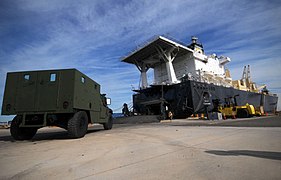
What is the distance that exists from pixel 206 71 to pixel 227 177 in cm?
3067

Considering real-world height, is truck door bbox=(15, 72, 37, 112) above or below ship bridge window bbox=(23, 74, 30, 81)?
below

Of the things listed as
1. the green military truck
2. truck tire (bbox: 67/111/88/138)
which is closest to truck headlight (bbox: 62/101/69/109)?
the green military truck

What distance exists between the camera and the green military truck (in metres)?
5.87

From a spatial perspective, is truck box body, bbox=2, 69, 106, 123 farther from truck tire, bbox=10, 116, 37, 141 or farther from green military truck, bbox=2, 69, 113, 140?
truck tire, bbox=10, 116, 37, 141

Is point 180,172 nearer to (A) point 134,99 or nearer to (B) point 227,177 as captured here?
(B) point 227,177

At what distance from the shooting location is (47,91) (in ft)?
20.1

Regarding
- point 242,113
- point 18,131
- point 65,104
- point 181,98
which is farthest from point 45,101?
point 242,113

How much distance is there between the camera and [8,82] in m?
6.30

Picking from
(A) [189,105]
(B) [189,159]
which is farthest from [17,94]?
(A) [189,105]

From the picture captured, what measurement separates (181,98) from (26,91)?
64.7 feet

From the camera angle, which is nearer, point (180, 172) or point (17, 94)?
point (180, 172)

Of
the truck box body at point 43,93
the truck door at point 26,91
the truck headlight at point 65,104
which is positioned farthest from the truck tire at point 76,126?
the truck door at point 26,91

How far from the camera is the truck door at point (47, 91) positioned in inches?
234

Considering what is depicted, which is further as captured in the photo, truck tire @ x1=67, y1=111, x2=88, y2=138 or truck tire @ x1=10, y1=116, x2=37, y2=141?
truck tire @ x1=10, y1=116, x2=37, y2=141
